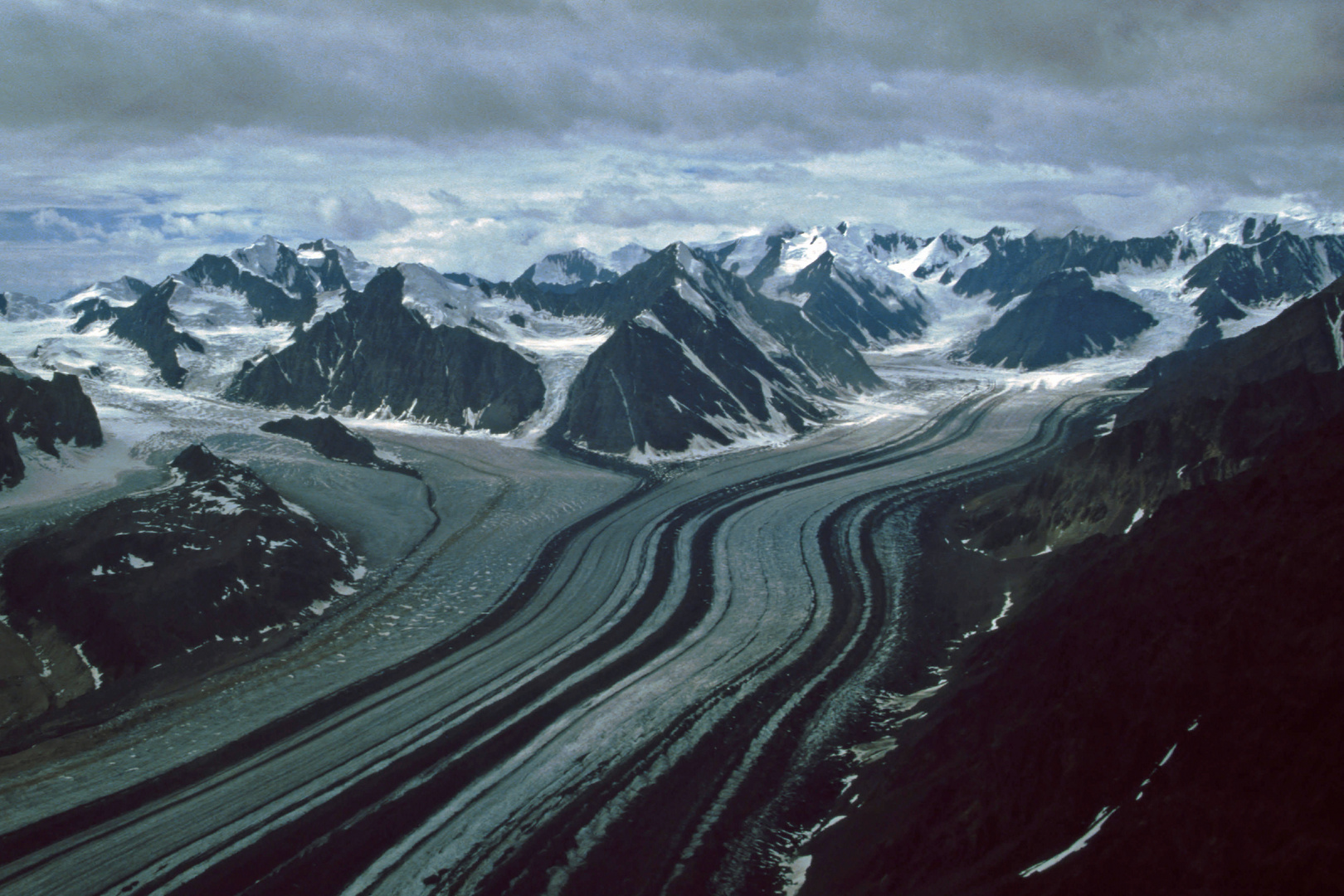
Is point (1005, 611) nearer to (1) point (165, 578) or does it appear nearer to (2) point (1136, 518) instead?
(2) point (1136, 518)

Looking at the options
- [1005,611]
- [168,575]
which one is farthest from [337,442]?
[1005,611]

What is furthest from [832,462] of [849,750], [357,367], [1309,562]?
[357,367]

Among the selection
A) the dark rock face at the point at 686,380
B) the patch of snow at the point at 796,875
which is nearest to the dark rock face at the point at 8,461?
the dark rock face at the point at 686,380

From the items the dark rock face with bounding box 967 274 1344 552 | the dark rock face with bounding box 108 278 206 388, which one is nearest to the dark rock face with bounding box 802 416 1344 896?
the dark rock face with bounding box 967 274 1344 552

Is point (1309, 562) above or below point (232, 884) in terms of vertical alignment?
above

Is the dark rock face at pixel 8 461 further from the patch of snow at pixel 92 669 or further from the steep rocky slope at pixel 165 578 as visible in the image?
the patch of snow at pixel 92 669

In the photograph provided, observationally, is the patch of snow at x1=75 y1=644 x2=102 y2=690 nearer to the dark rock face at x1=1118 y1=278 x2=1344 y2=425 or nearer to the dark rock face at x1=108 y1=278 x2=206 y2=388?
the dark rock face at x1=1118 y1=278 x2=1344 y2=425

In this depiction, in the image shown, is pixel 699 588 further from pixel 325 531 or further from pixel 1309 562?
pixel 1309 562
